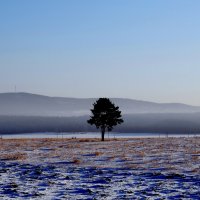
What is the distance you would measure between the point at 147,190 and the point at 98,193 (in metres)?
2.55

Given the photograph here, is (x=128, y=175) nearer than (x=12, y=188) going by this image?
No

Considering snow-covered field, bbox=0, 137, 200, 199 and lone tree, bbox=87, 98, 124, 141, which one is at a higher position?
lone tree, bbox=87, 98, 124, 141

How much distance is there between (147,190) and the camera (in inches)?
802

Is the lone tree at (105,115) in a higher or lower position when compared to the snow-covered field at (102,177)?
higher

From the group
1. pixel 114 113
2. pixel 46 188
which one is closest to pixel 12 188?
pixel 46 188

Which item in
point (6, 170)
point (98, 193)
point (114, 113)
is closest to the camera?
point (98, 193)

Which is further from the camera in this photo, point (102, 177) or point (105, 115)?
point (105, 115)

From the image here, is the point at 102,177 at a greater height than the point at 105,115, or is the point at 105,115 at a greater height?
the point at 105,115

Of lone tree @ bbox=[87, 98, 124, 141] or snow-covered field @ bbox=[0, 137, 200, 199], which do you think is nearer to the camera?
snow-covered field @ bbox=[0, 137, 200, 199]

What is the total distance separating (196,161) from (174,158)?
9.92 ft

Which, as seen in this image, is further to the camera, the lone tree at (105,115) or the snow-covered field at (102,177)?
the lone tree at (105,115)

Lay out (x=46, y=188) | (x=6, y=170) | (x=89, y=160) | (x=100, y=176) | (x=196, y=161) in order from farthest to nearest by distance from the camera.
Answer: (x=89, y=160), (x=196, y=161), (x=6, y=170), (x=100, y=176), (x=46, y=188)

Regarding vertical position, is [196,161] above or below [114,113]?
below

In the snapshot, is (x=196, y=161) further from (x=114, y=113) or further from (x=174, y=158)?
(x=114, y=113)
